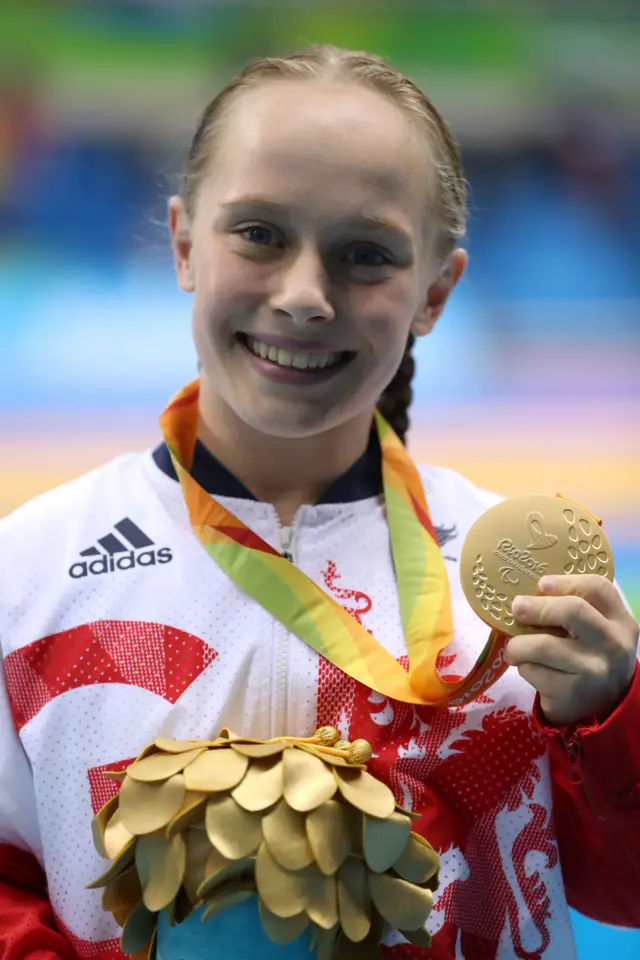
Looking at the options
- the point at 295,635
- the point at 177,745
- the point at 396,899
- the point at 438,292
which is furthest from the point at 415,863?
the point at 438,292

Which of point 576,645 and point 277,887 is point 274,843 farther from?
point 576,645

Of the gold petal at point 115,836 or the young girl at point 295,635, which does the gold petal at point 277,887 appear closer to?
the gold petal at point 115,836

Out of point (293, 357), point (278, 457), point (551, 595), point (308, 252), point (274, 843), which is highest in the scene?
point (308, 252)

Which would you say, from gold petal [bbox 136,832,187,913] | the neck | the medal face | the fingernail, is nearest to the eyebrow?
the neck

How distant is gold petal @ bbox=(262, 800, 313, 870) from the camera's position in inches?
39.5

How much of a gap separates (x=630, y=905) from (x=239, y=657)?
1.89 ft

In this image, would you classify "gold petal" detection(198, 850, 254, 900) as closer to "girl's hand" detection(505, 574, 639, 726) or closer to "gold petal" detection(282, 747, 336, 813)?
"gold petal" detection(282, 747, 336, 813)

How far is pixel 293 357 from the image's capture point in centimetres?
138

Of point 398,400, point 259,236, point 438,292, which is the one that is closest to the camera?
point 259,236

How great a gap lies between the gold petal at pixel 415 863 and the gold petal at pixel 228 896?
0.14 m

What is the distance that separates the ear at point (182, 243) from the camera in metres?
1.55

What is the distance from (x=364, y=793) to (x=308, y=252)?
631 millimetres

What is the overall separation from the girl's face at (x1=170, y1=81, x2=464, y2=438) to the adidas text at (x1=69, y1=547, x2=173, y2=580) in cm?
20

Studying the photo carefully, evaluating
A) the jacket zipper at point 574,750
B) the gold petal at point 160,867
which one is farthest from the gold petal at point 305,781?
the jacket zipper at point 574,750
